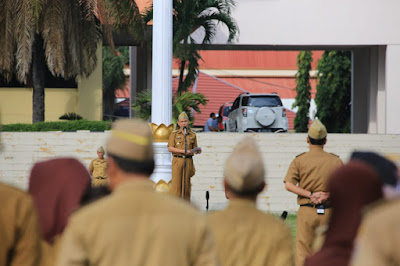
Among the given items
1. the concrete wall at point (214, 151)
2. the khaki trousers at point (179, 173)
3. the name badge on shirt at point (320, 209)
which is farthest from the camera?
the concrete wall at point (214, 151)

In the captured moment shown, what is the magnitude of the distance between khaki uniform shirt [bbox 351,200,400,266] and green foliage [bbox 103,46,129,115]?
52.3 m

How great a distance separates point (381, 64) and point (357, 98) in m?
3.87

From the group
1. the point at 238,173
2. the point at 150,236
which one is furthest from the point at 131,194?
the point at 238,173

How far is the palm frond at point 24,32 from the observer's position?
881 inches

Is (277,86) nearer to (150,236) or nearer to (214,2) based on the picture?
(214,2)

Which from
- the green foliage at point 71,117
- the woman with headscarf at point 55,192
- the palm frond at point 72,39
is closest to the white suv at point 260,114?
the green foliage at point 71,117

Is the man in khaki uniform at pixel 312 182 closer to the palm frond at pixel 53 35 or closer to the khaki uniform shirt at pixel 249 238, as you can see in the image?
the khaki uniform shirt at pixel 249 238

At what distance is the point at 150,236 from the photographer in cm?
326

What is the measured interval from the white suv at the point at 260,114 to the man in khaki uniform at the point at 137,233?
2372 centimetres

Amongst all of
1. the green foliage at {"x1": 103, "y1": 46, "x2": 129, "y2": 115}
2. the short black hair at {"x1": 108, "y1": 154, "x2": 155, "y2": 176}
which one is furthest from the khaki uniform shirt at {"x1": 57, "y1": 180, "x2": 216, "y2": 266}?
the green foliage at {"x1": 103, "y1": 46, "x2": 129, "y2": 115}

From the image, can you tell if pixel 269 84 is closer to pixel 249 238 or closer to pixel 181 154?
pixel 181 154

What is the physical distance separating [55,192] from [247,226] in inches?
41.4

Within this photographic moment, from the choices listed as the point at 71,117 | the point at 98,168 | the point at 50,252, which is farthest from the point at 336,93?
the point at 50,252

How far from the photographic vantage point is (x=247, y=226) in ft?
13.3
